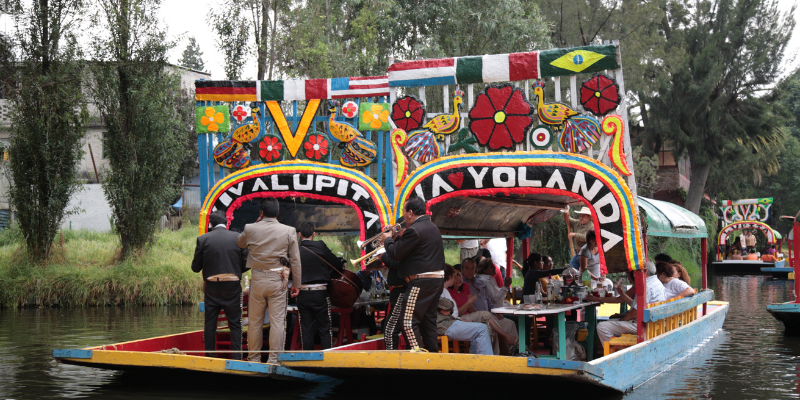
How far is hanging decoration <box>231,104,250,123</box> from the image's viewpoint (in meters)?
9.52

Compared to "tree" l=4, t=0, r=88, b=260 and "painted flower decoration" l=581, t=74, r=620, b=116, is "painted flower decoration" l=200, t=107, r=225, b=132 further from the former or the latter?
"tree" l=4, t=0, r=88, b=260

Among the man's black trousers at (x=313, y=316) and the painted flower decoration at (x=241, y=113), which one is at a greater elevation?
the painted flower decoration at (x=241, y=113)

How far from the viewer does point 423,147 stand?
834cm

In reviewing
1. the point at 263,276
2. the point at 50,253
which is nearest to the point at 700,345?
the point at 263,276

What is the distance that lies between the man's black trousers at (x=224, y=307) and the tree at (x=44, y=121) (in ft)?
38.9

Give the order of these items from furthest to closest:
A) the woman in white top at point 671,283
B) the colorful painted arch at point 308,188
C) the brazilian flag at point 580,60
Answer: the woman in white top at point 671,283 → the colorful painted arch at point 308,188 → the brazilian flag at point 580,60

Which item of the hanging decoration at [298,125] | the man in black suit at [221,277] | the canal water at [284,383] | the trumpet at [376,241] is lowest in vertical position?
the canal water at [284,383]

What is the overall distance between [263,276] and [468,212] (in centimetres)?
342

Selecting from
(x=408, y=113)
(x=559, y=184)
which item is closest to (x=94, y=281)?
(x=408, y=113)

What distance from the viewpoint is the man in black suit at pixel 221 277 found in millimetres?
7805

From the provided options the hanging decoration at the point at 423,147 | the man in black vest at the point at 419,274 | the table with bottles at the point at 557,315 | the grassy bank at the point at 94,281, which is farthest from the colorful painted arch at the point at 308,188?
the grassy bank at the point at 94,281

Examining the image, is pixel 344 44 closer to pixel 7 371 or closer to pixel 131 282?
pixel 131 282

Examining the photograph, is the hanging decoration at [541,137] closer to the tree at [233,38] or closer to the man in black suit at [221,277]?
the man in black suit at [221,277]

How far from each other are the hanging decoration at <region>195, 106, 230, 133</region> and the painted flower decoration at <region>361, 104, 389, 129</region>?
174 cm
